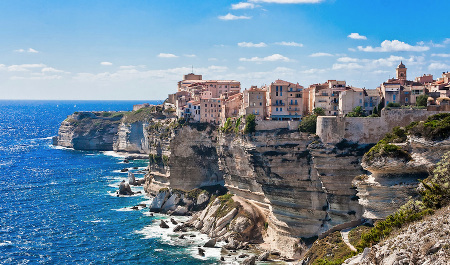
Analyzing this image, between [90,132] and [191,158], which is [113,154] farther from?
[191,158]

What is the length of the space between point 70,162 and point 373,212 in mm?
82555

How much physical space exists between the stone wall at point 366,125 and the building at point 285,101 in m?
10.4

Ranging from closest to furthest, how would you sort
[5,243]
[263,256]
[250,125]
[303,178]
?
[263,256]
[303,178]
[5,243]
[250,125]

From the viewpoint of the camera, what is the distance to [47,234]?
62156mm

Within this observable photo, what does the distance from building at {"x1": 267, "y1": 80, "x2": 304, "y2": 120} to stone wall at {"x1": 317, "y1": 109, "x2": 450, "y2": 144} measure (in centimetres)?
1042

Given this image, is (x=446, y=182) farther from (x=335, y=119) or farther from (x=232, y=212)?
(x=232, y=212)

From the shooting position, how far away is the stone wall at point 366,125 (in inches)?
2082

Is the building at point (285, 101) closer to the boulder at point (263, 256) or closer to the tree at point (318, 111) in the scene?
the tree at point (318, 111)

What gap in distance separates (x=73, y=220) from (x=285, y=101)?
30.8 m

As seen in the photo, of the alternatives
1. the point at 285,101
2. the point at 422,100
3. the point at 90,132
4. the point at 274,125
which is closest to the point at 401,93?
the point at 422,100

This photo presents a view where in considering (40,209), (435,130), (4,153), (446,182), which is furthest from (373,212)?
(4,153)

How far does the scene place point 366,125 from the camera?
176 ft

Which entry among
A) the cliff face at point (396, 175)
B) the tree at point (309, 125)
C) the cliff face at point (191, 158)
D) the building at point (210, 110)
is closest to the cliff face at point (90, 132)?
the cliff face at point (191, 158)

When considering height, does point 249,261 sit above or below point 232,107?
below
